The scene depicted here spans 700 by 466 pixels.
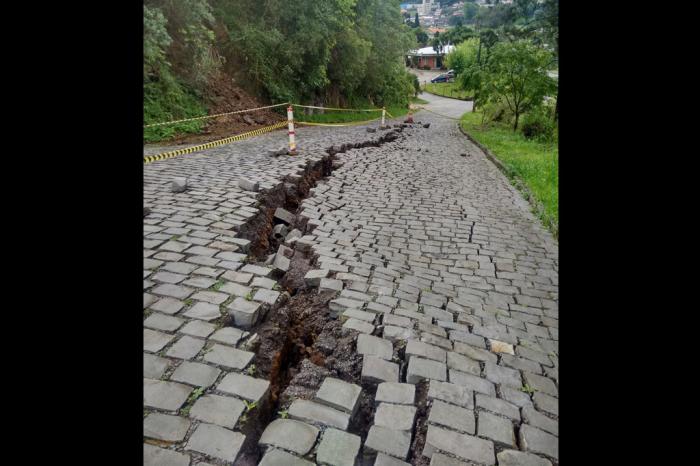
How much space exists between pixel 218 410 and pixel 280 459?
0.43 metres

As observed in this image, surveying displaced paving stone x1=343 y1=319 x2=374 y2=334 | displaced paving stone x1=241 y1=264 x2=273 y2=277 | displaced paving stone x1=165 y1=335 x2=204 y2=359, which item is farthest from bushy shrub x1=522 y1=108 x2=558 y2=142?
displaced paving stone x1=165 y1=335 x2=204 y2=359

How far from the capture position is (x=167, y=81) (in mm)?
14320

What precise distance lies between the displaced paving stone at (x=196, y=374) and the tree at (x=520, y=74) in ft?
62.7

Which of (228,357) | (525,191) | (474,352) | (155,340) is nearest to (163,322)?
(155,340)

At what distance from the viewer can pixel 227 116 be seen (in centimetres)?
1582

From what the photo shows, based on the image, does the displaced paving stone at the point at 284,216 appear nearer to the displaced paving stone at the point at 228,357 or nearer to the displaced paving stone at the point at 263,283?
the displaced paving stone at the point at 263,283

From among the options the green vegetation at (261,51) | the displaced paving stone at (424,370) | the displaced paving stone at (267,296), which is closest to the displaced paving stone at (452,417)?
the displaced paving stone at (424,370)

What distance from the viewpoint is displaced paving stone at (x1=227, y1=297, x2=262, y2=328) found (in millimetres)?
3324

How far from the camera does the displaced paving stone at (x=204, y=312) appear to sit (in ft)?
10.9

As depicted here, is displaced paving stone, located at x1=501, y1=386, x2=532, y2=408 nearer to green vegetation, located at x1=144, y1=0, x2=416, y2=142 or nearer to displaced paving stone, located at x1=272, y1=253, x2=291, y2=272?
displaced paving stone, located at x1=272, y1=253, x2=291, y2=272

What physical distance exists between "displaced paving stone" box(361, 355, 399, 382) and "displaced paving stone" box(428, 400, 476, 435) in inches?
13.3
